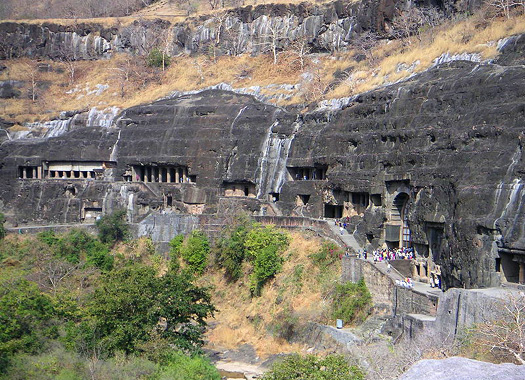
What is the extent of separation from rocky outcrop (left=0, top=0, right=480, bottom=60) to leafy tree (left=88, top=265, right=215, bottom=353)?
1546 inches

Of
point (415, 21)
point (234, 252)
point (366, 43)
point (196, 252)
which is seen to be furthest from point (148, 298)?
point (415, 21)

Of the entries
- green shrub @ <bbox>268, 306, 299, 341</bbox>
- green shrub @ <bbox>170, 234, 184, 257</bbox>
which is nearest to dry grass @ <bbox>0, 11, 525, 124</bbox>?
green shrub @ <bbox>170, 234, 184, 257</bbox>

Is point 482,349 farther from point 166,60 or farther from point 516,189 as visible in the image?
point 166,60

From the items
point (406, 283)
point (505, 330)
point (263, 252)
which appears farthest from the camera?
point (263, 252)

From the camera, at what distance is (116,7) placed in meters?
104

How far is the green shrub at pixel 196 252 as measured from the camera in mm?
47969

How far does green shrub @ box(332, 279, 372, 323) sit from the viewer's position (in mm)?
35562

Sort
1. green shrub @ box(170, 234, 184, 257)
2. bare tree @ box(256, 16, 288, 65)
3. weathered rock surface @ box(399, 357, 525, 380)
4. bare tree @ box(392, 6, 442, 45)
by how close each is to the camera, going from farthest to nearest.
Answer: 1. bare tree @ box(256, 16, 288, 65)
2. bare tree @ box(392, 6, 442, 45)
3. green shrub @ box(170, 234, 184, 257)
4. weathered rock surface @ box(399, 357, 525, 380)

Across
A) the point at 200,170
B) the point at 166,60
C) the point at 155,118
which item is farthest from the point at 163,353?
the point at 166,60

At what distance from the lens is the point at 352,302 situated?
35875 mm

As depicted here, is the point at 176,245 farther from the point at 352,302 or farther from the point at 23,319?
the point at 23,319

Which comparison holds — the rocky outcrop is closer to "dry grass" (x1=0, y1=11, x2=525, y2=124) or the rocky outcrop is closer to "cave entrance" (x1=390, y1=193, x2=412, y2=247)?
"dry grass" (x1=0, y1=11, x2=525, y2=124)

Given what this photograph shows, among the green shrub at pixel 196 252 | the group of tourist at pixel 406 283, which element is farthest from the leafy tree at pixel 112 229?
the group of tourist at pixel 406 283

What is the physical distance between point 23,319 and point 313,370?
1432 cm
